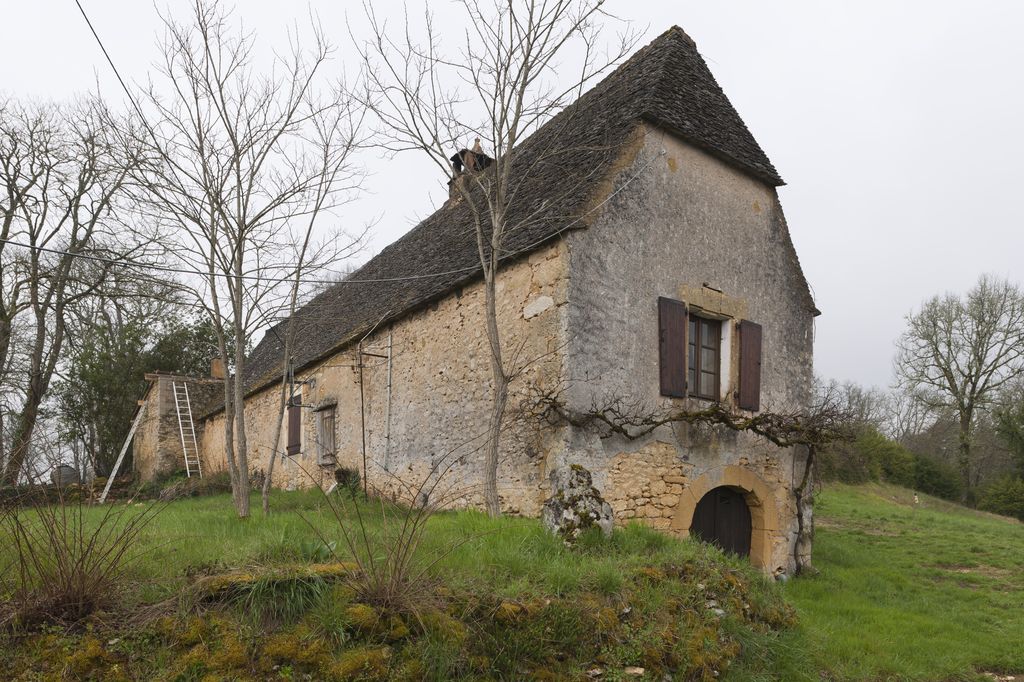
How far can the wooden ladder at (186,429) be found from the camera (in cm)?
2070

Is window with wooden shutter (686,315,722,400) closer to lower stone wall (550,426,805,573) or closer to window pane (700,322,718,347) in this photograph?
window pane (700,322,718,347)

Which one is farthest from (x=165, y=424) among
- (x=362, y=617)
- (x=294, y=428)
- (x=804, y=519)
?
(x=362, y=617)

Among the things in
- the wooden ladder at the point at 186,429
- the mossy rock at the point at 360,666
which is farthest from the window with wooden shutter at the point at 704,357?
the wooden ladder at the point at 186,429

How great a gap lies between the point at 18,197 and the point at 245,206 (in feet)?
34.4

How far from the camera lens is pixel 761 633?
19.8 feet

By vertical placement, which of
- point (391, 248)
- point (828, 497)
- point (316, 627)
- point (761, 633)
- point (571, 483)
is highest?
point (391, 248)

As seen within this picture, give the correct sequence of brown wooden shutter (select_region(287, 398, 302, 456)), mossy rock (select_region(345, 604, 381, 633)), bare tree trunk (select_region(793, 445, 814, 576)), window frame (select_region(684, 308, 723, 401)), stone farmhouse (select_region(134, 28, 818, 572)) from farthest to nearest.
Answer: brown wooden shutter (select_region(287, 398, 302, 456)) < bare tree trunk (select_region(793, 445, 814, 576)) < window frame (select_region(684, 308, 723, 401)) < stone farmhouse (select_region(134, 28, 818, 572)) < mossy rock (select_region(345, 604, 381, 633))

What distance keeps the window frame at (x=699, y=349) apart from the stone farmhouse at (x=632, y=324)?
3cm

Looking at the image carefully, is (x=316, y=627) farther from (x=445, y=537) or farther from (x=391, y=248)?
(x=391, y=248)

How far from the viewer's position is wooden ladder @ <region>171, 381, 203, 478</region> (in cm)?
2070

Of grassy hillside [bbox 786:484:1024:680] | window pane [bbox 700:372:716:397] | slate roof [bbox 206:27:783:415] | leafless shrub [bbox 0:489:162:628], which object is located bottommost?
grassy hillside [bbox 786:484:1024:680]

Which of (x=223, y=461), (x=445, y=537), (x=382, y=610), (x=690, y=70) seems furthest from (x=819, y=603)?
(x=223, y=461)

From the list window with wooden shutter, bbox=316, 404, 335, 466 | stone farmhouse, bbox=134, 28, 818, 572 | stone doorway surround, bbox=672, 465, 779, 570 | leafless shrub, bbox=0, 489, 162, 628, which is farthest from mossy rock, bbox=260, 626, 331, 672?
window with wooden shutter, bbox=316, 404, 335, 466

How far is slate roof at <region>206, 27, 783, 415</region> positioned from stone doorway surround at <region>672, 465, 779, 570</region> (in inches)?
145
